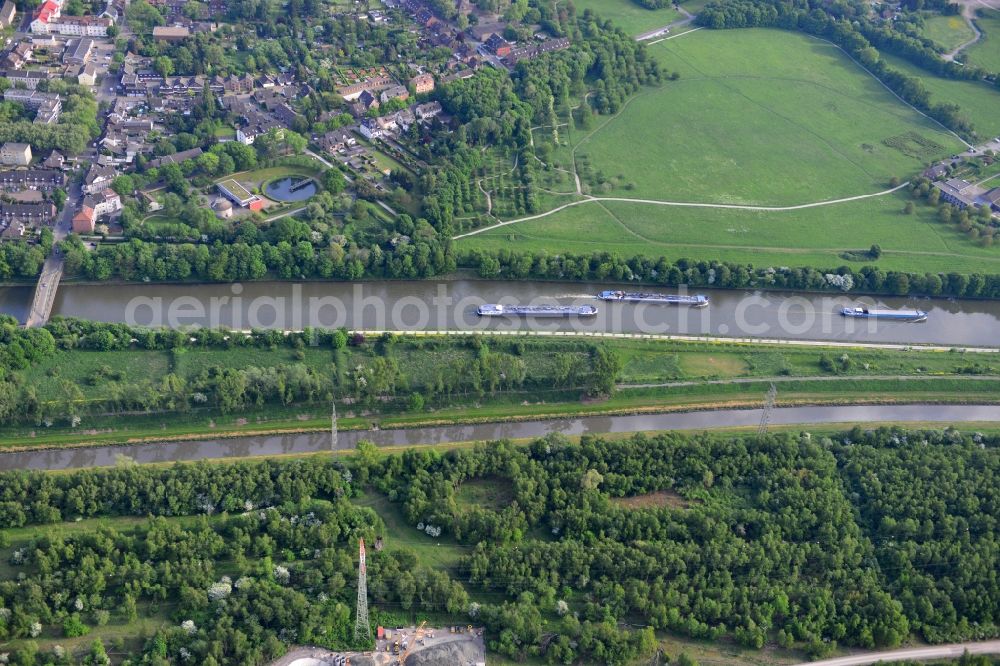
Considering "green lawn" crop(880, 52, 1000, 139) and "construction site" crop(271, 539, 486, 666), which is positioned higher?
"green lawn" crop(880, 52, 1000, 139)

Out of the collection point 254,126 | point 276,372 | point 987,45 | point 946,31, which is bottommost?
point 276,372

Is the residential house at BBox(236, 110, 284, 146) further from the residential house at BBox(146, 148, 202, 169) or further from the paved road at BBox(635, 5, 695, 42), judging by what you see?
the paved road at BBox(635, 5, 695, 42)

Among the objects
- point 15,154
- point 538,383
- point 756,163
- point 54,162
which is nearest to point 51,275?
point 54,162

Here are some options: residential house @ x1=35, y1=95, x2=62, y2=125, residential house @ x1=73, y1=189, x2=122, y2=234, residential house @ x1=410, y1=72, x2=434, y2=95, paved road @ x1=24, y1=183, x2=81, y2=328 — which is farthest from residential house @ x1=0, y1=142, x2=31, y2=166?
residential house @ x1=410, y1=72, x2=434, y2=95

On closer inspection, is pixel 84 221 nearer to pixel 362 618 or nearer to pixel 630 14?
pixel 362 618

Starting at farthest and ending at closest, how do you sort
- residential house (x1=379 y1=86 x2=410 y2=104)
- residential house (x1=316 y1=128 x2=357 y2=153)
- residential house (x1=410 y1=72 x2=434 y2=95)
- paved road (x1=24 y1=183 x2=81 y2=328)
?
residential house (x1=410 y1=72 x2=434 y2=95) → residential house (x1=379 y1=86 x2=410 y2=104) → residential house (x1=316 y1=128 x2=357 y2=153) → paved road (x1=24 y1=183 x2=81 y2=328)

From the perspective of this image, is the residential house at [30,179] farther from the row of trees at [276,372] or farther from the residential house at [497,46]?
the residential house at [497,46]
